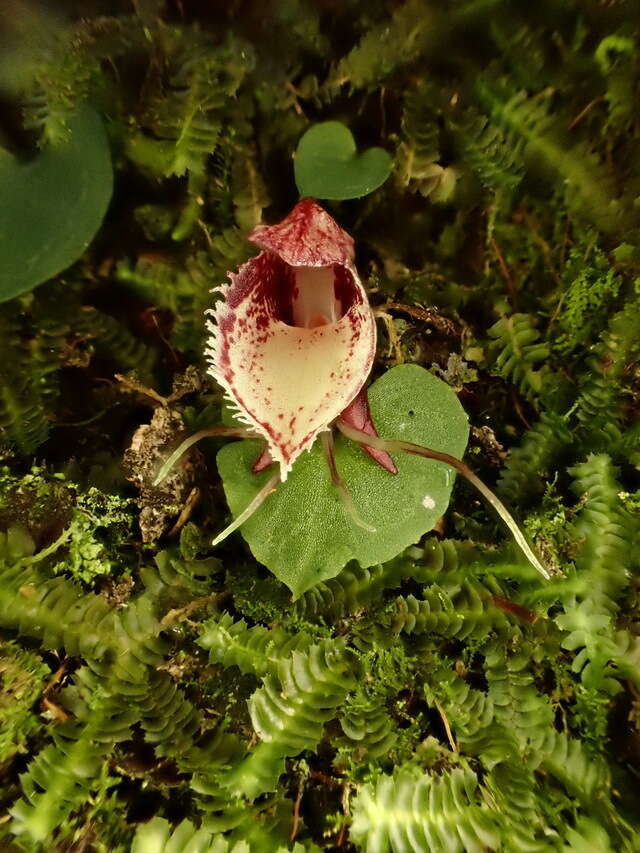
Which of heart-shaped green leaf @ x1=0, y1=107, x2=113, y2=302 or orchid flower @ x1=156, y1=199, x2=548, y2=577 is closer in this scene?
orchid flower @ x1=156, y1=199, x2=548, y2=577

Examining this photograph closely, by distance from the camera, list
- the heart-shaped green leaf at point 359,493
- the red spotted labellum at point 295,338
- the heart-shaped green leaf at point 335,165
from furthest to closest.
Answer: the heart-shaped green leaf at point 335,165 < the heart-shaped green leaf at point 359,493 < the red spotted labellum at point 295,338

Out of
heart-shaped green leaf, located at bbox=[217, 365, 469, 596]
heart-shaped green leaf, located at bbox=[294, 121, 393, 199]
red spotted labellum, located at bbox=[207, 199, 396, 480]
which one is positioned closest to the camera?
red spotted labellum, located at bbox=[207, 199, 396, 480]

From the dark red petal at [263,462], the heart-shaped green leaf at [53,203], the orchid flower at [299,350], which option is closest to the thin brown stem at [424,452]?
the orchid flower at [299,350]

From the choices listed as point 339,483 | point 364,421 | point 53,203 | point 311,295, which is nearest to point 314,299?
point 311,295

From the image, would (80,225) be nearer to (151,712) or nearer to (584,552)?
(151,712)

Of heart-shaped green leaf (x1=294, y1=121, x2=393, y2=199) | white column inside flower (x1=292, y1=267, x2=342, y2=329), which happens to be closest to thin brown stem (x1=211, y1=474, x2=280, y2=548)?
white column inside flower (x1=292, y1=267, x2=342, y2=329)

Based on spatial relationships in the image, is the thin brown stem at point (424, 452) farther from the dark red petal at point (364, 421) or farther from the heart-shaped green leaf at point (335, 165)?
the heart-shaped green leaf at point (335, 165)

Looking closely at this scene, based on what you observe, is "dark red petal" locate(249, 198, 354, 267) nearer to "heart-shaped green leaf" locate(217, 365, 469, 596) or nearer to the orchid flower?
the orchid flower

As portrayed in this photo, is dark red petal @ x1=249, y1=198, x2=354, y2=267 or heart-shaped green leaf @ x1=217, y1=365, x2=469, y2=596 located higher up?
dark red petal @ x1=249, y1=198, x2=354, y2=267
